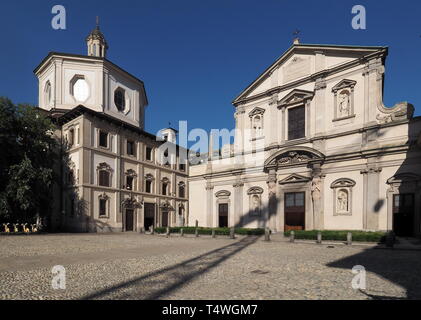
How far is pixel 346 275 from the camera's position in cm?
749

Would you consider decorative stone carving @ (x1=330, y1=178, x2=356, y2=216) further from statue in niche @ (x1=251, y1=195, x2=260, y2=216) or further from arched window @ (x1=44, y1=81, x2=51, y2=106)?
arched window @ (x1=44, y1=81, x2=51, y2=106)

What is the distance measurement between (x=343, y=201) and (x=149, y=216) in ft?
81.2

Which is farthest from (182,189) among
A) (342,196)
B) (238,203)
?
(342,196)

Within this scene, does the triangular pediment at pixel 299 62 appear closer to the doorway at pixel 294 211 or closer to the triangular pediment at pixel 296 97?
the triangular pediment at pixel 296 97

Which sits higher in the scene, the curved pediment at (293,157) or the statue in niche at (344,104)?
the statue in niche at (344,104)

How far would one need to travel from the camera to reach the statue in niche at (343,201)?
21.6 meters

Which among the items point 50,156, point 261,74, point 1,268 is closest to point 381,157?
point 261,74

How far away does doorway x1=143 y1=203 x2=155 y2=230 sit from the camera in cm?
3578

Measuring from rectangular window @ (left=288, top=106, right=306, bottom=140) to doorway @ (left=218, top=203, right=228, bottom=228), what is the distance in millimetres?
10555

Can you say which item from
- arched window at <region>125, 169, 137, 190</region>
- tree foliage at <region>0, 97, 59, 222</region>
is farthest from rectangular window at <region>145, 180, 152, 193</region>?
tree foliage at <region>0, 97, 59, 222</region>

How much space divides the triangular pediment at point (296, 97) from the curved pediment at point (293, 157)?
5096 mm

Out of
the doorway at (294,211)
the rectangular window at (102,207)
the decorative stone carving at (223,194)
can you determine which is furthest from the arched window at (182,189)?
the doorway at (294,211)
